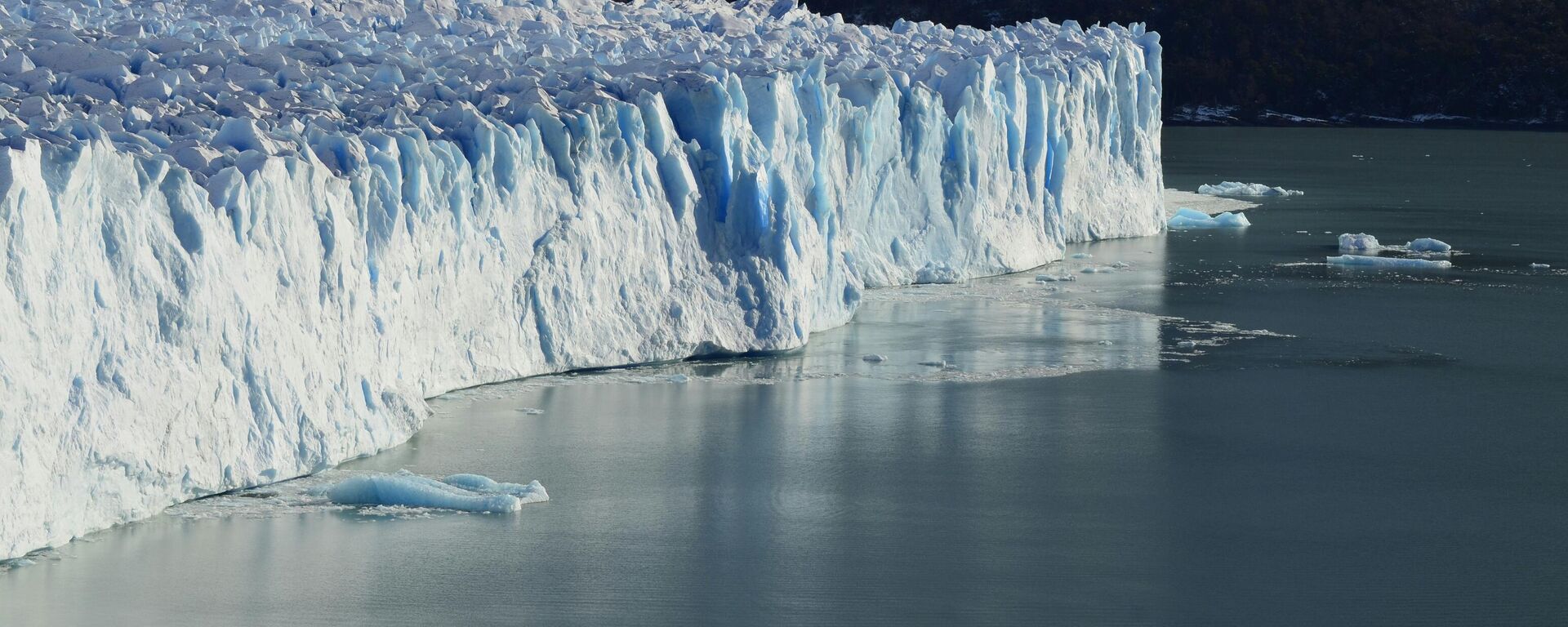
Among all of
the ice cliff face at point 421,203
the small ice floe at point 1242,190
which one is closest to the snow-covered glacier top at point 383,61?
the ice cliff face at point 421,203

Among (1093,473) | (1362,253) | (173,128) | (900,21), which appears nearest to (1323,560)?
(1093,473)

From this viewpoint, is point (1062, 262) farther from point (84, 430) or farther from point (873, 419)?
point (84, 430)

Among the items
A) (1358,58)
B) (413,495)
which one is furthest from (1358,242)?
(1358,58)

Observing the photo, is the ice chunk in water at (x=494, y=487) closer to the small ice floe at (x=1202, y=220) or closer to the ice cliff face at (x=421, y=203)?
the ice cliff face at (x=421, y=203)

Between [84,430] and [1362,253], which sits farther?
[1362,253]

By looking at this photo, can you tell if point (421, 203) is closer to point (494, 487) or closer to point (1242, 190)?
point (494, 487)

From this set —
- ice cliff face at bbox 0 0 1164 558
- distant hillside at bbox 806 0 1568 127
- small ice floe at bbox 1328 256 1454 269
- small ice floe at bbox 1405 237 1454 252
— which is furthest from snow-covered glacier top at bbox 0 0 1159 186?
distant hillside at bbox 806 0 1568 127
